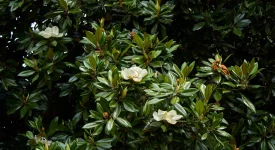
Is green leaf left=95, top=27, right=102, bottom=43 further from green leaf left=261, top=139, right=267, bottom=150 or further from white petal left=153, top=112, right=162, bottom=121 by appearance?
green leaf left=261, top=139, right=267, bottom=150

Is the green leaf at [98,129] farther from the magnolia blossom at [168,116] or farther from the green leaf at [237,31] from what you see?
the green leaf at [237,31]

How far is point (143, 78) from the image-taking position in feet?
7.17

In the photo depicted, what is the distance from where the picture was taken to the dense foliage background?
7.22 feet

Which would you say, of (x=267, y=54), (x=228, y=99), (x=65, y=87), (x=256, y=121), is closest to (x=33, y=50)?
(x=65, y=87)

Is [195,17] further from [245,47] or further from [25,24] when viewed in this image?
[25,24]

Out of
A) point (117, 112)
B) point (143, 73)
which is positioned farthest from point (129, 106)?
point (143, 73)

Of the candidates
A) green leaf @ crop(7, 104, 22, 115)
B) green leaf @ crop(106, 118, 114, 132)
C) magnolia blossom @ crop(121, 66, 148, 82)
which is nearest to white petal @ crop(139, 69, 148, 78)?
magnolia blossom @ crop(121, 66, 148, 82)

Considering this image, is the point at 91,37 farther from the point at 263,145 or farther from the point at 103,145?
the point at 263,145

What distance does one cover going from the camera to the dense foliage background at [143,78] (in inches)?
86.7

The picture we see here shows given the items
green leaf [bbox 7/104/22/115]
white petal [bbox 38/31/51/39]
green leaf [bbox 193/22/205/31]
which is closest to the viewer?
white petal [bbox 38/31/51/39]

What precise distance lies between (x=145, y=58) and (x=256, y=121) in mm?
749

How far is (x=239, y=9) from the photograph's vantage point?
2914 mm

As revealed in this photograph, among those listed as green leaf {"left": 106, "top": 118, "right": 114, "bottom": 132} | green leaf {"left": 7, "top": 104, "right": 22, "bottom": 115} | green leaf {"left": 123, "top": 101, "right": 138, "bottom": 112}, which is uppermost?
green leaf {"left": 123, "top": 101, "right": 138, "bottom": 112}

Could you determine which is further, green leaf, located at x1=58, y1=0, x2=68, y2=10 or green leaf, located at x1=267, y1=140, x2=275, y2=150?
green leaf, located at x1=58, y1=0, x2=68, y2=10
